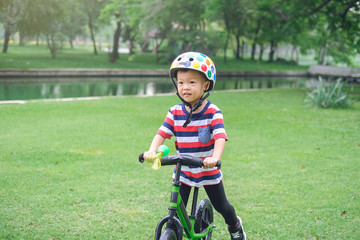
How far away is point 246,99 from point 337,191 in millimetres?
10066

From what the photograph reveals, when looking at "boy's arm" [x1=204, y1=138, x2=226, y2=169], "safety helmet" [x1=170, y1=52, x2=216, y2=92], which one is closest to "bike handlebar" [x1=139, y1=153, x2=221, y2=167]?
"boy's arm" [x1=204, y1=138, x2=226, y2=169]

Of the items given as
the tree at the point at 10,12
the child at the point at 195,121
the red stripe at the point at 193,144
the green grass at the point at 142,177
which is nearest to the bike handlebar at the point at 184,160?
the child at the point at 195,121

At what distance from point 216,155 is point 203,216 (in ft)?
2.57

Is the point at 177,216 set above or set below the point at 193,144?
below

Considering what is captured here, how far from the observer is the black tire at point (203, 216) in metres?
3.21

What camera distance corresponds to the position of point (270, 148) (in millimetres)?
7457

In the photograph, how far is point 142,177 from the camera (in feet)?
18.4

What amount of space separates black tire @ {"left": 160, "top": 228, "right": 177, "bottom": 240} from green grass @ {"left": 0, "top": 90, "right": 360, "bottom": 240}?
128 centimetres

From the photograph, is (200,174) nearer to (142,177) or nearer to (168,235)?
(168,235)

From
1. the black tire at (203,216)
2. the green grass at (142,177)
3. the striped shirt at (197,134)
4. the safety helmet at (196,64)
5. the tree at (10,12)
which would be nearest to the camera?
the safety helmet at (196,64)

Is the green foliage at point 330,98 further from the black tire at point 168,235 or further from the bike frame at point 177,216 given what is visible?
the black tire at point 168,235

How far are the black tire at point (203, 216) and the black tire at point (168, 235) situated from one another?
22.4 inches

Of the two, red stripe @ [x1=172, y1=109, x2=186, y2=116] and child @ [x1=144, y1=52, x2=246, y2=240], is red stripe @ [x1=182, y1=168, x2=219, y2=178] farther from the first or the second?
red stripe @ [x1=172, y1=109, x2=186, y2=116]

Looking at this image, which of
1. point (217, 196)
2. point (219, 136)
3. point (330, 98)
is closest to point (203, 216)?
point (217, 196)
